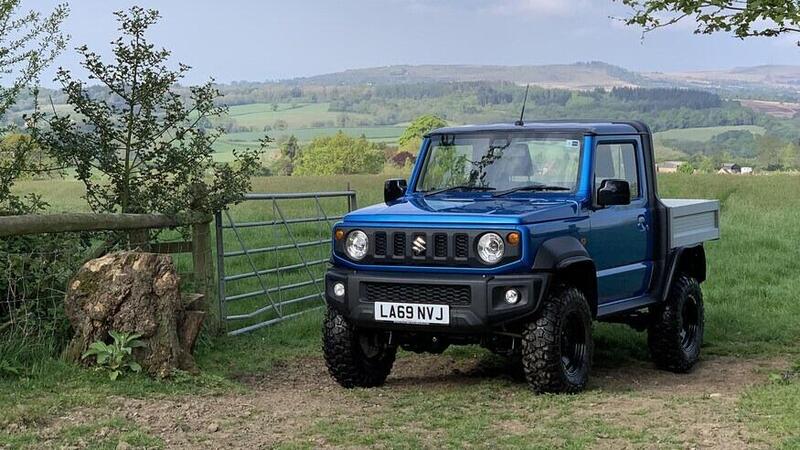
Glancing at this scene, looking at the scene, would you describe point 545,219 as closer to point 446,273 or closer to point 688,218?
point 446,273

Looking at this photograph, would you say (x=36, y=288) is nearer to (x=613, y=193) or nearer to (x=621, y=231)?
(x=613, y=193)

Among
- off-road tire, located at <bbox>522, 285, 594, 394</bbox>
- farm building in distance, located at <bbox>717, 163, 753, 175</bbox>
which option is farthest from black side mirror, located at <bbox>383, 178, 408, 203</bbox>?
farm building in distance, located at <bbox>717, 163, 753, 175</bbox>

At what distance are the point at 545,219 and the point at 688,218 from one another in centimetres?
273

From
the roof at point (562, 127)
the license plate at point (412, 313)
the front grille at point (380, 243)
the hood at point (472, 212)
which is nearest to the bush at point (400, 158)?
the roof at point (562, 127)

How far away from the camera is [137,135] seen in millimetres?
9609

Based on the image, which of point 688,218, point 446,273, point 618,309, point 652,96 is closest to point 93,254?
point 446,273

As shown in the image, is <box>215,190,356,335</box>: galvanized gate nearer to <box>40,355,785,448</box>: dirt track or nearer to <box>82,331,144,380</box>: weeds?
<box>40,355,785,448</box>: dirt track

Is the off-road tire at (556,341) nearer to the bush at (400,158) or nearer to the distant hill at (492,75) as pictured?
the bush at (400,158)

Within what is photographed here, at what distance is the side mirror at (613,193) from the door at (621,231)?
147 mm

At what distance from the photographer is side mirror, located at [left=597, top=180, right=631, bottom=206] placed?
7.91m

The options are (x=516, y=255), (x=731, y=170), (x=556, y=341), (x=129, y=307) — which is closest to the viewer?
(x=516, y=255)

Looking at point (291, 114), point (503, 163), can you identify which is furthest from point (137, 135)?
point (291, 114)

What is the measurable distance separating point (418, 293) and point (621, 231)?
1.98 meters

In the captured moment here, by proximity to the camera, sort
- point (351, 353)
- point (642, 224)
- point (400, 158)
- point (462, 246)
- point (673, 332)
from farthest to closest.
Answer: point (400, 158) < point (673, 332) < point (642, 224) < point (351, 353) < point (462, 246)
